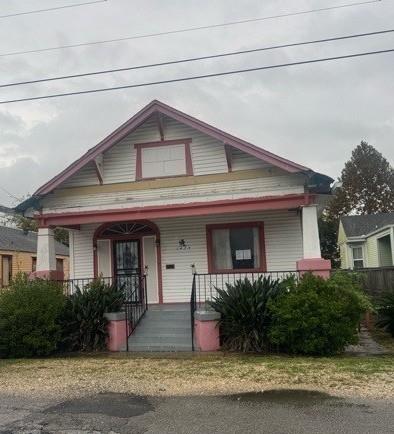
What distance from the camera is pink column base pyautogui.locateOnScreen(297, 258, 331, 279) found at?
38.7 ft

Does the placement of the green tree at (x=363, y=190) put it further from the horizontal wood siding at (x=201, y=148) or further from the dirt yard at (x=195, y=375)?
the dirt yard at (x=195, y=375)

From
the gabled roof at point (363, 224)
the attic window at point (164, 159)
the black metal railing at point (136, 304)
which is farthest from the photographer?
the gabled roof at point (363, 224)

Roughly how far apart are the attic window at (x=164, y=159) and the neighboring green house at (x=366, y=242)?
12.4m

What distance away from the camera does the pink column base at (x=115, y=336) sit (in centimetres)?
1147

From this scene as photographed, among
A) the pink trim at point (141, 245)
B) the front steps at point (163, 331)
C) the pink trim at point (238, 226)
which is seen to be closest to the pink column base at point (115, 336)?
the front steps at point (163, 331)

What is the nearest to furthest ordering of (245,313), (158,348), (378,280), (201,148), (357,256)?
(245,313)
(158,348)
(201,148)
(378,280)
(357,256)

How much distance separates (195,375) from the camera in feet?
27.9

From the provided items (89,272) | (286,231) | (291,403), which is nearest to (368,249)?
(286,231)

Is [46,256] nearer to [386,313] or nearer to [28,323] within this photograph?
[28,323]

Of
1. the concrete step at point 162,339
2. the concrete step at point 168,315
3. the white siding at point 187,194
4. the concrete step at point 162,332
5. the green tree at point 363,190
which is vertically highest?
the green tree at point 363,190

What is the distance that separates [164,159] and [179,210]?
182 cm

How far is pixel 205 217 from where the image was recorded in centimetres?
1470

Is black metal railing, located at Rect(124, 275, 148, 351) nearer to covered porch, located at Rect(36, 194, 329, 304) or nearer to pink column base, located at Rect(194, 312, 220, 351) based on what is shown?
covered porch, located at Rect(36, 194, 329, 304)

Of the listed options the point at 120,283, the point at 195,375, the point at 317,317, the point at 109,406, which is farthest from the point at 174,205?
the point at 109,406
